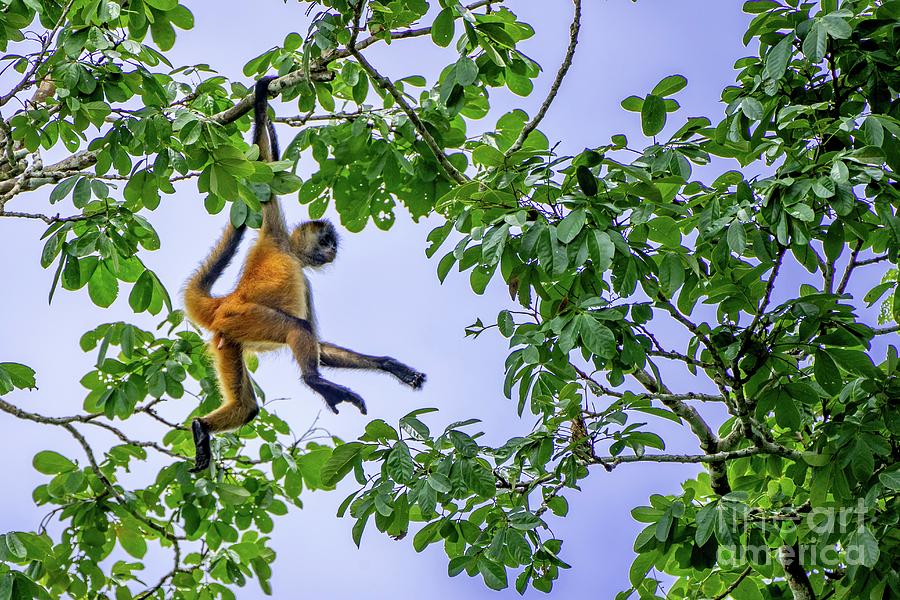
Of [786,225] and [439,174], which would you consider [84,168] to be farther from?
[786,225]

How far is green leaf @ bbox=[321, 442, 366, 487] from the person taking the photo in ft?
11.4

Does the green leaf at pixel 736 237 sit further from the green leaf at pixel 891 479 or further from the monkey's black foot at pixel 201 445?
the monkey's black foot at pixel 201 445

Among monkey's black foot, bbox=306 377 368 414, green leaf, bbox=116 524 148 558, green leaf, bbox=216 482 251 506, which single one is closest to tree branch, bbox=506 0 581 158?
monkey's black foot, bbox=306 377 368 414

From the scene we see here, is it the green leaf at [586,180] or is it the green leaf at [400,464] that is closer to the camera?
the green leaf at [586,180]

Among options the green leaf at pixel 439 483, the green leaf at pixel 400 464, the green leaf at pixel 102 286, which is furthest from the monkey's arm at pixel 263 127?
the green leaf at pixel 439 483

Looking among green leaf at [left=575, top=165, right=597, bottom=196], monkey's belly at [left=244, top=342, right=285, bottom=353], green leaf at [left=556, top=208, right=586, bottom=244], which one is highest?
monkey's belly at [left=244, top=342, right=285, bottom=353]

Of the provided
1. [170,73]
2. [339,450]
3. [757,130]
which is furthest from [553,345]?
[170,73]

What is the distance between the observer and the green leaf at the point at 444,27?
3.60 m

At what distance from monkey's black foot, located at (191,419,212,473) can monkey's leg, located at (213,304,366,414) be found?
0.53 metres

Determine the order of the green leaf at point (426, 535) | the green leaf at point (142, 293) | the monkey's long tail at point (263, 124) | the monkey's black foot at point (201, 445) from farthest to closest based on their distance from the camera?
1. the monkey's black foot at point (201, 445)
2. the monkey's long tail at point (263, 124)
3. the green leaf at point (142, 293)
4. the green leaf at point (426, 535)

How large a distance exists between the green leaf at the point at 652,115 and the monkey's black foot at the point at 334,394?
185 centimetres

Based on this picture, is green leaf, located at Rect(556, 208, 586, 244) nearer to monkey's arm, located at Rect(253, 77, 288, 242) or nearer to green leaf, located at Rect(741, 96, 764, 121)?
green leaf, located at Rect(741, 96, 764, 121)

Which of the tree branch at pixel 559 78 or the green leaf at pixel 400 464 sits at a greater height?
the tree branch at pixel 559 78

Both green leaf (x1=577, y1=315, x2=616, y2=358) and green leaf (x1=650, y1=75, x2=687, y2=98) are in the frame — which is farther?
green leaf (x1=650, y1=75, x2=687, y2=98)
